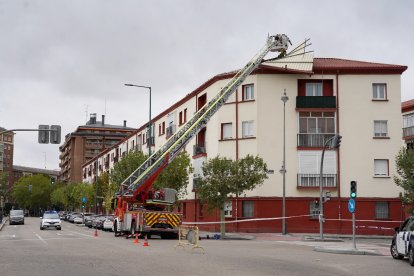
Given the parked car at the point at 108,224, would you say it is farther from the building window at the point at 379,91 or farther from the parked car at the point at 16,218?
the building window at the point at 379,91

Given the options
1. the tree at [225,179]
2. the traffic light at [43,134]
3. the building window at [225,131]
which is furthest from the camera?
the building window at [225,131]

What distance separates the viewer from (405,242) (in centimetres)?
1730

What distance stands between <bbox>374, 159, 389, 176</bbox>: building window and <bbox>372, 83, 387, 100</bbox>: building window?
4.57m

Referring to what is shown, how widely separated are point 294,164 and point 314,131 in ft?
9.32

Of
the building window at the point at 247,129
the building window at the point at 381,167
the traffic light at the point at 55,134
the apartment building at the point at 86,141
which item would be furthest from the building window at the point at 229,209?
the apartment building at the point at 86,141

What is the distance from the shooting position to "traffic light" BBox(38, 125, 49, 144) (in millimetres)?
25737

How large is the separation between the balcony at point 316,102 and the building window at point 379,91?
3.05 metres

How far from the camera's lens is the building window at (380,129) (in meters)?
40.3

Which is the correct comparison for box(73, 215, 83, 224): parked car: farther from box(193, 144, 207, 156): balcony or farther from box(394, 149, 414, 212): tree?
box(394, 149, 414, 212): tree

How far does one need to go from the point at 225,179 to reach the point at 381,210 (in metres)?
12.8

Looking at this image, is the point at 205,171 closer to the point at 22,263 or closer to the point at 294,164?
the point at 294,164

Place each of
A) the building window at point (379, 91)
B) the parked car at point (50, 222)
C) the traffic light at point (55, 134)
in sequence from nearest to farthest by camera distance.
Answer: the traffic light at point (55, 134) → the building window at point (379, 91) → the parked car at point (50, 222)

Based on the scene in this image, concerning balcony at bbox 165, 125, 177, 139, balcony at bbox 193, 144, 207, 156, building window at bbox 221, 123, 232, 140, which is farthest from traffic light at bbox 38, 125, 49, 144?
balcony at bbox 165, 125, 177, 139

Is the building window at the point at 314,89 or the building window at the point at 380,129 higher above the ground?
the building window at the point at 314,89
